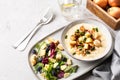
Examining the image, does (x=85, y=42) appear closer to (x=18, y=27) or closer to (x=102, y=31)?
(x=102, y=31)

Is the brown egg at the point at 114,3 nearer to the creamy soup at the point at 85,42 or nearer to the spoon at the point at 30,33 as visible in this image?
the creamy soup at the point at 85,42

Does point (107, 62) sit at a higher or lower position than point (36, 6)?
lower

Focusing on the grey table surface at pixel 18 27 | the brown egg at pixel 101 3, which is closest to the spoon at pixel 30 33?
the grey table surface at pixel 18 27

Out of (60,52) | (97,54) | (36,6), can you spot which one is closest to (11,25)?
(36,6)

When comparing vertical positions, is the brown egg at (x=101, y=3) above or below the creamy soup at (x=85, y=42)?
above

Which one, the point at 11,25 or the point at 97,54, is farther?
the point at 11,25

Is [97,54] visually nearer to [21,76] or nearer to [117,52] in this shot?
[117,52]

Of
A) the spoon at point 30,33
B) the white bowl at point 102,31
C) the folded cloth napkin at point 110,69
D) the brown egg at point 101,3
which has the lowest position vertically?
the folded cloth napkin at point 110,69

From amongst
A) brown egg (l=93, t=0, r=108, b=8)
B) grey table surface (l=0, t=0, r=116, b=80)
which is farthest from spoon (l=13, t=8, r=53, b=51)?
brown egg (l=93, t=0, r=108, b=8)
